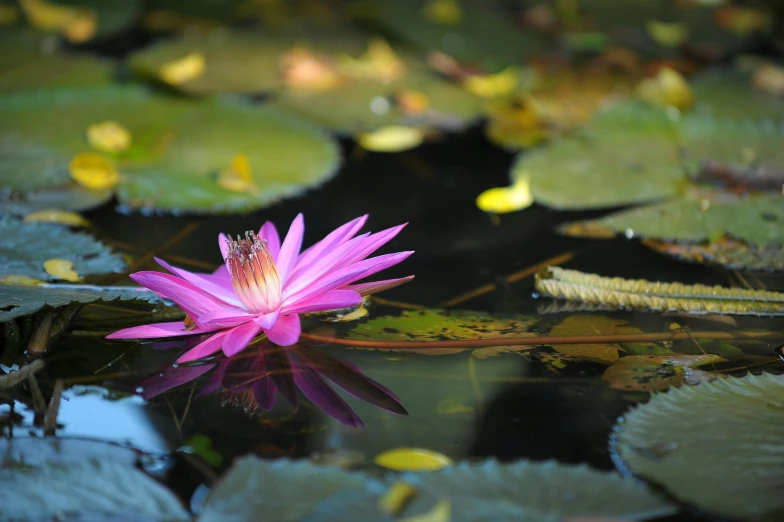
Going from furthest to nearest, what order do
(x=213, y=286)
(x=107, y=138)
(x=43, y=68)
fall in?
(x=43, y=68) → (x=107, y=138) → (x=213, y=286)

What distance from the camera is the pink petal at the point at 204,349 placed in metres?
1.02

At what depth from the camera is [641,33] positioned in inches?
104

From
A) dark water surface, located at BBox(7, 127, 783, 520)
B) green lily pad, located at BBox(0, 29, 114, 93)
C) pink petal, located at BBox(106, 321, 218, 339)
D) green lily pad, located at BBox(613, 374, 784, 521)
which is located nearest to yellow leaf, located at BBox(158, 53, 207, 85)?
green lily pad, located at BBox(0, 29, 114, 93)

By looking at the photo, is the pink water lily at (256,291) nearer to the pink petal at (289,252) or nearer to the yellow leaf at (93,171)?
the pink petal at (289,252)

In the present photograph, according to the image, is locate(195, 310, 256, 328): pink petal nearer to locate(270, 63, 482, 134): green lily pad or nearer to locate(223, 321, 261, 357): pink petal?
locate(223, 321, 261, 357): pink petal

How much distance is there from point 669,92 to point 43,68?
1791 millimetres

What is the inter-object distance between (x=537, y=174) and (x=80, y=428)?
1.11 m

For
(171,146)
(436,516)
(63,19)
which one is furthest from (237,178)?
(63,19)

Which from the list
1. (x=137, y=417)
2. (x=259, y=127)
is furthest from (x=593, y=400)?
(x=259, y=127)

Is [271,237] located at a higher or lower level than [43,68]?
lower

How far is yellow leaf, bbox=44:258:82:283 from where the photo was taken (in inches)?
48.1

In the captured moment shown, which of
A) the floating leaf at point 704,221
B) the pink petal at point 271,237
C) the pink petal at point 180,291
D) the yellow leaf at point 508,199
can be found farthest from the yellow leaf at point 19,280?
the floating leaf at point 704,221

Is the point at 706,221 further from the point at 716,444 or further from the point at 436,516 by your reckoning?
the point at 436,516

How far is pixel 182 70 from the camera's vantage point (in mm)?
2115
